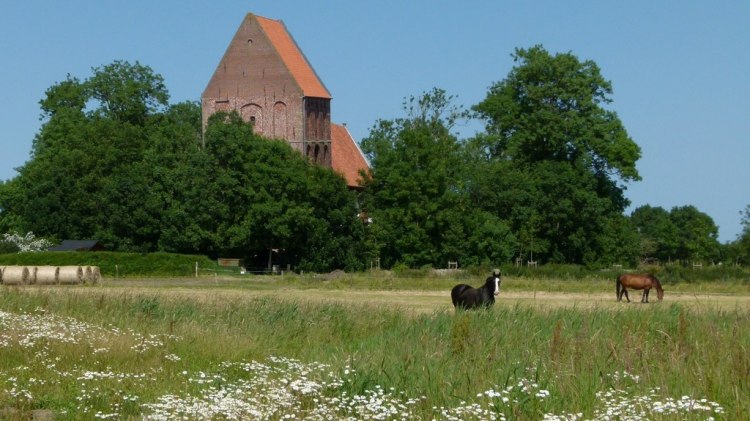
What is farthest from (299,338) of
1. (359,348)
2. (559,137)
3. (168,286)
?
(559,137)

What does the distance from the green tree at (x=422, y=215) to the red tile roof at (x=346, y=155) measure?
1051 inches

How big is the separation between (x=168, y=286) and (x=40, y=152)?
43.2 meters

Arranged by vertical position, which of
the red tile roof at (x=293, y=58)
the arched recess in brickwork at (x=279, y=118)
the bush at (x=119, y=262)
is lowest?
the bush at (x=119, y=262)

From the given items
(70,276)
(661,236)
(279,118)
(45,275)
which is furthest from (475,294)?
(661,236)

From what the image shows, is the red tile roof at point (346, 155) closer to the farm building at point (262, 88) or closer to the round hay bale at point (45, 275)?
the farm building at point (262, 88)

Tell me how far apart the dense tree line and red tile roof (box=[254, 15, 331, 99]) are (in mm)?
12870

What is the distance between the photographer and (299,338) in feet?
70.2

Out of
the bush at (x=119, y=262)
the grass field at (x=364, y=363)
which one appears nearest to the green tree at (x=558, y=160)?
the bush at (x=119, y=262)

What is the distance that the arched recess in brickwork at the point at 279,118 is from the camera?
3770 inches

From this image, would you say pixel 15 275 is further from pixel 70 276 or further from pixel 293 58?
pixel 293 58

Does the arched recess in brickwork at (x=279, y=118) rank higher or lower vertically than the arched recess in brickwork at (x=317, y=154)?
higher

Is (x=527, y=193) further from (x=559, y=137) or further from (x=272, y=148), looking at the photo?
(x=272, y=148)

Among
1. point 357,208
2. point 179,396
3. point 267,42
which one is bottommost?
point 179,396

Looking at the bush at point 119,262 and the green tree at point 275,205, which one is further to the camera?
the green tree at point 275,205
